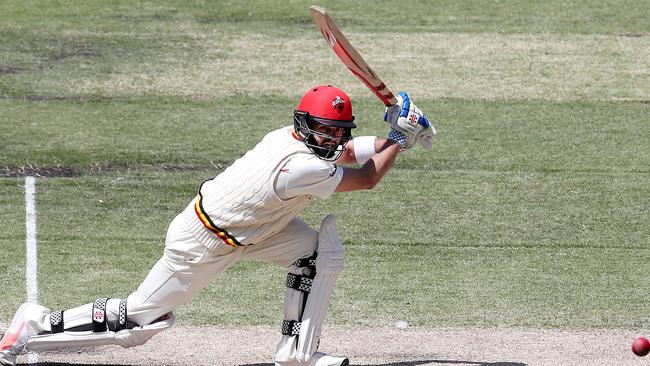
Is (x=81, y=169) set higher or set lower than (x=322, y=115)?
lower

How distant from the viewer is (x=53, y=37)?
1482 cm

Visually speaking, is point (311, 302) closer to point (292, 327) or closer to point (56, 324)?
point (292, 327)

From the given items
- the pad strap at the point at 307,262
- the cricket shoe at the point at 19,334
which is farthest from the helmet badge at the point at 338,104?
the cricket shoe at the point at 19,334

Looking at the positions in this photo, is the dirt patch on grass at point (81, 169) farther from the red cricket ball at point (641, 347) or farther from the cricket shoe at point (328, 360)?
the red cricket ball at point (641, 347)

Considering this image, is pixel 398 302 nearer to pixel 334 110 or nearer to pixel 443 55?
pixel 334 110

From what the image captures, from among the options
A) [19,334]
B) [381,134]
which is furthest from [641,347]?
[381,134]

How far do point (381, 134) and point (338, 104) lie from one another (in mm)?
5606

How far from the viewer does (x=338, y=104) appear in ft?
20.7

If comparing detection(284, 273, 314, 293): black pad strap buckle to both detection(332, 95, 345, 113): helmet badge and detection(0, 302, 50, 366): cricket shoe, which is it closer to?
detection(332, 95, 345, 113): helmet badge

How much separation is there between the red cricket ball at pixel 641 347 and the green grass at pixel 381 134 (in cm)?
100

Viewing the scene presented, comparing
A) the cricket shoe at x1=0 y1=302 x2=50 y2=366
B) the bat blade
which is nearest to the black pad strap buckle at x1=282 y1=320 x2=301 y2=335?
the cricket shoe at x1=0 y1=302 x2=50 y2=366

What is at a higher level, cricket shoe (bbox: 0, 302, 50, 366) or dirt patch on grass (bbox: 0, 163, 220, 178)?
cricket shoe (bbox: 0, 302, 50, 366)

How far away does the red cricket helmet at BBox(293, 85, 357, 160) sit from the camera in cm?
630

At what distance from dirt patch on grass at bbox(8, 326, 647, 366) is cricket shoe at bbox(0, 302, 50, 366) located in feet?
0.96
